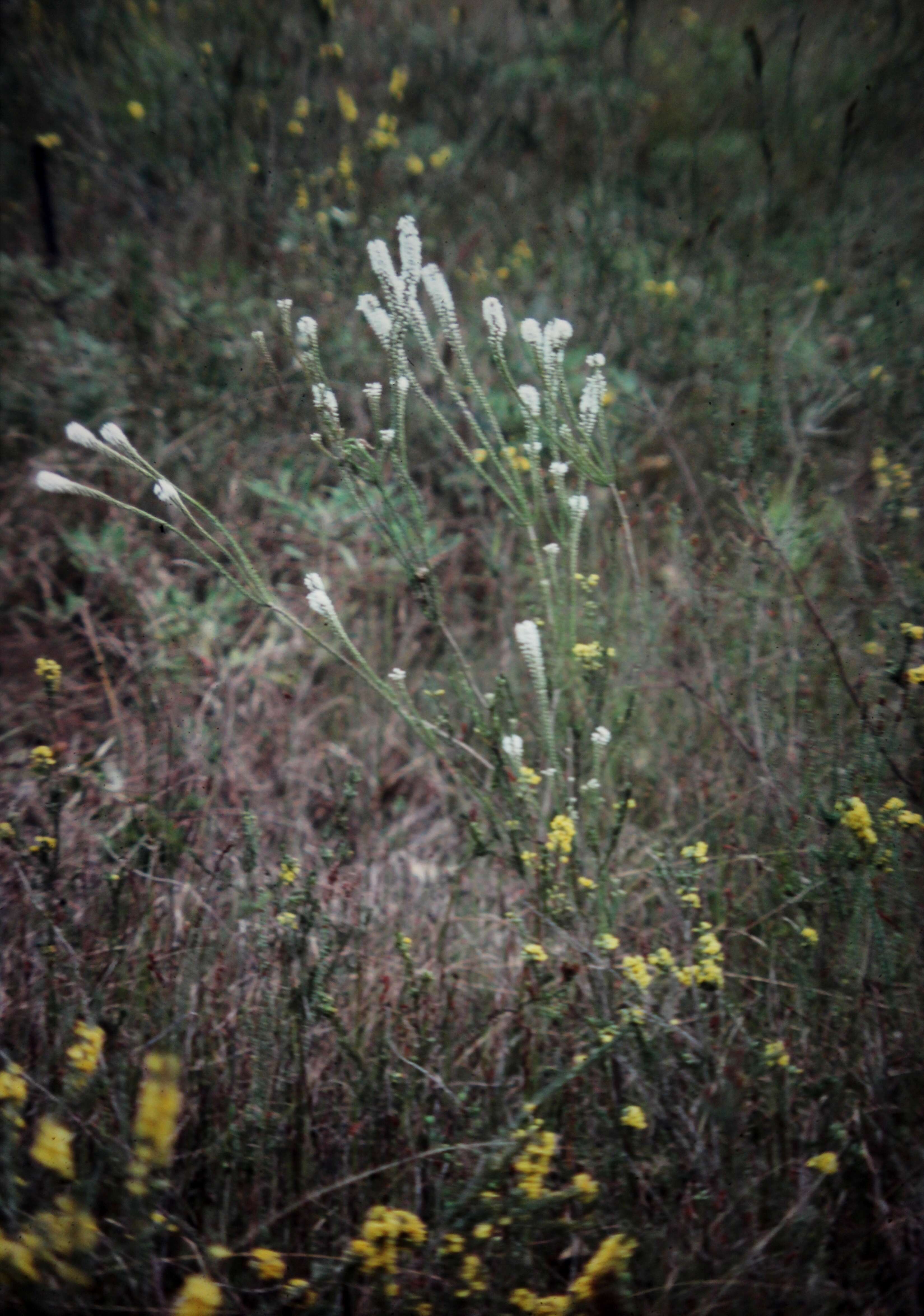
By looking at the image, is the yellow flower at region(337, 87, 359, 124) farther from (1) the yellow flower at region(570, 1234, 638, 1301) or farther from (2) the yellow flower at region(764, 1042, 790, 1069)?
(1) the yellow flower at region(570, 1234, 638, 1301)

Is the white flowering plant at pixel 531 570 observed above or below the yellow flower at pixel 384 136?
below

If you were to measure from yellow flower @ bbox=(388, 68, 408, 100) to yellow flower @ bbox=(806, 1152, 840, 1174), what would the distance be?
4242 millimetres

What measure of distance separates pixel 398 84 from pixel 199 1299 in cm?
452

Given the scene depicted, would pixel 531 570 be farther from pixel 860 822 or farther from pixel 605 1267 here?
pixel 605 1267

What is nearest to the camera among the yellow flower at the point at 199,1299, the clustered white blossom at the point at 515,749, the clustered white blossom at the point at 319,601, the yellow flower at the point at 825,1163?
the yellow flower at the point at 199,1299

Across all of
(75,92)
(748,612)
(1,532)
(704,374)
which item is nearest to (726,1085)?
(748,612)

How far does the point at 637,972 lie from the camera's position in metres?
1.31

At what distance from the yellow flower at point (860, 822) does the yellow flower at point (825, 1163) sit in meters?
0.44

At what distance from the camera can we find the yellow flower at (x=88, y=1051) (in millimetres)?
1148

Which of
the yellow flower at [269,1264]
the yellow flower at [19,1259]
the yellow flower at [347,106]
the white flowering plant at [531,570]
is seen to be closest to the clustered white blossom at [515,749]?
the white flowering plant at [531,570]

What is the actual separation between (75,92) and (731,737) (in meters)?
4.00

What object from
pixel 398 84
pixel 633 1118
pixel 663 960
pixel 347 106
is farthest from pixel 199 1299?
pixel 398 84

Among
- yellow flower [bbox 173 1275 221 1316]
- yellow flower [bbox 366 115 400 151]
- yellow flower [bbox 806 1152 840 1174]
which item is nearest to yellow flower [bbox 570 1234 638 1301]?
yellow flower [bbox 806 1152 840 1174]

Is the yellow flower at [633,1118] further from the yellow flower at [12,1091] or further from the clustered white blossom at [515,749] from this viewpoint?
the yellow flower at [12,1091]
